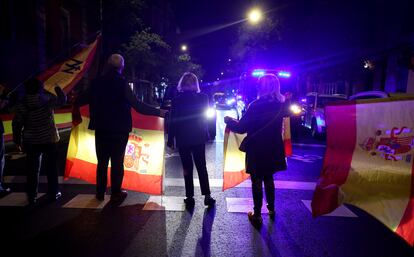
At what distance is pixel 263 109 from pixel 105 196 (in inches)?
115

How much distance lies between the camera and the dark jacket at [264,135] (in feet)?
14.3

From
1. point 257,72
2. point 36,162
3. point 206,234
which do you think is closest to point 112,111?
point 36,162

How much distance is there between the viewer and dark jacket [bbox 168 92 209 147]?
16.3ft

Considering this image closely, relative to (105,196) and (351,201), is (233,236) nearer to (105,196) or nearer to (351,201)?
(351,201)

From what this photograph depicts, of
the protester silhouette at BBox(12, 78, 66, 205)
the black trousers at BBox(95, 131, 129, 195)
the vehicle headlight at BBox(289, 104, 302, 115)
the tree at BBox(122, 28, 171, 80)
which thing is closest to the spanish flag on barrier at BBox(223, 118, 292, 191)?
the black trousers at BBox(95, 131, 129, 195)

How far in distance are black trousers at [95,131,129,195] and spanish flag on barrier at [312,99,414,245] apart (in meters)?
2.81

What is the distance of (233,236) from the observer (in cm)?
413

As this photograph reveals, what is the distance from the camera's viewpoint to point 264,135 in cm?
438

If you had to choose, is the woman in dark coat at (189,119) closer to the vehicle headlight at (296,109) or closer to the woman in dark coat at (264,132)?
the woman in dark coat at (264,132)

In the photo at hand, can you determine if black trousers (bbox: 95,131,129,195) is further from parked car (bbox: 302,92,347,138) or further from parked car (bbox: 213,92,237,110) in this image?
parked car (bbox: 213,92,237,110)

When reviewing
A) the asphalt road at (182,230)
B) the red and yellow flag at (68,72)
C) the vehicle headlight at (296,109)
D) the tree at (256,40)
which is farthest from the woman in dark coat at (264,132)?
the tree at (256,40)

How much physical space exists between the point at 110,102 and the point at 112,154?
76 cm

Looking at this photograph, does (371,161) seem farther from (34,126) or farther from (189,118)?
(34,126)

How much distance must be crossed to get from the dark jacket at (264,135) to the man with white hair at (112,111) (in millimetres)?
1587
